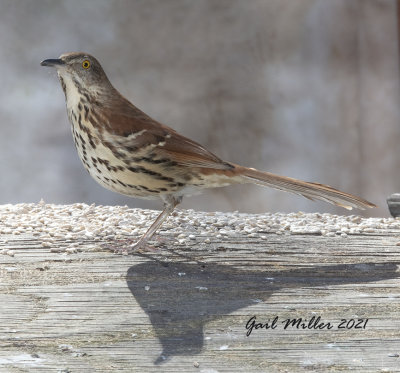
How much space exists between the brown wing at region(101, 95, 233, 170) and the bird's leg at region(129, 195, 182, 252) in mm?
203

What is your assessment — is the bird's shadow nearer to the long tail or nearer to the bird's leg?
the bird's leg

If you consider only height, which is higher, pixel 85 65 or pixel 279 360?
pixel 85 65

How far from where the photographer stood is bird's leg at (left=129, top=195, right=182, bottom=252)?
3195 millimetres

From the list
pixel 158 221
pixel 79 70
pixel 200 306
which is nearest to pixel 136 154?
pixel 158 221

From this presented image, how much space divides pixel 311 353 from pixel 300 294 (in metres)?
0.41

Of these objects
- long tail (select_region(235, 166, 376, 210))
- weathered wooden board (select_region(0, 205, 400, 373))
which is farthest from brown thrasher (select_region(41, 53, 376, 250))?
weathered wooden board (select_region(0, 205, 400, 373))

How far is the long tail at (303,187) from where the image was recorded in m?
3.27

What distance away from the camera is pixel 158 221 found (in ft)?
10.7

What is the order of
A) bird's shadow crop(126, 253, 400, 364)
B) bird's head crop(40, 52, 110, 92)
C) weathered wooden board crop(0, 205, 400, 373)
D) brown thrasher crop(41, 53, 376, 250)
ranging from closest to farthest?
weathered wooden board crop(0, 205, 400, 373), bird's shadow crop(126, 253, 400, 364), brown thrasher crop(41, 53, 376, 250), bird's head crop(40, 52, 110, 92)

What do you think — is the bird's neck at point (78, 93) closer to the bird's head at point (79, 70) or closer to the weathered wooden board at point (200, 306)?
the bird's head at point (79, 70)

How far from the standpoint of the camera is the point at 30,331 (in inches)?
96.4

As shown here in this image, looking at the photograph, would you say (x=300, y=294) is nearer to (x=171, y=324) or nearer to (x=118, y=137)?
(x=171, y=324)

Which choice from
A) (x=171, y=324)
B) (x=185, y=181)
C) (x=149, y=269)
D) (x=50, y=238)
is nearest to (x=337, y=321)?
(x=171, y=324)

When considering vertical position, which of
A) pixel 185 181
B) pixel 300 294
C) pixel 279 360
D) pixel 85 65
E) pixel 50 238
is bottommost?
pixel 279 360
